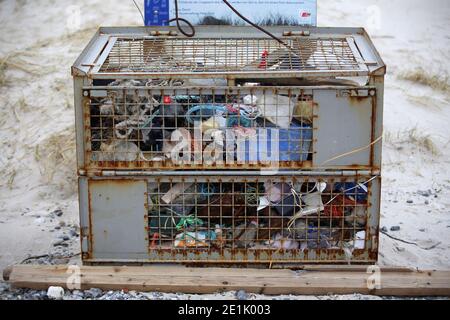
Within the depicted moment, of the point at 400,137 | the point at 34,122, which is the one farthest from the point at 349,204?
the point at 34,122

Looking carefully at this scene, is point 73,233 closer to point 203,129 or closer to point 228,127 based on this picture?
point 203,129

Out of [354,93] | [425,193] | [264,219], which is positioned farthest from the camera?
[425,193]

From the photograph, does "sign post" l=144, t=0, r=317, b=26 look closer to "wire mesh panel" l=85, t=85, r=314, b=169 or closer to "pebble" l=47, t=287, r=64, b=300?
"wire mesh panel" l=85, t=85, r=314, b=169

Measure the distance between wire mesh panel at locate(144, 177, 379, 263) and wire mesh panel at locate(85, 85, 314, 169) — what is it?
4.9 inches

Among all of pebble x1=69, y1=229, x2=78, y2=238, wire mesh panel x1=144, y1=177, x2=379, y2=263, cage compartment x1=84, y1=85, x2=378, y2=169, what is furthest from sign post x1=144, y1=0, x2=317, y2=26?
pebble x1=69, y1=229, x2=78, y2=238

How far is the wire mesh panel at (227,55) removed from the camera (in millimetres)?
4242

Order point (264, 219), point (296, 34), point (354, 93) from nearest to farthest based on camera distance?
1. point (354, 93)
2. point (264, 219)
3. point (296, 34)

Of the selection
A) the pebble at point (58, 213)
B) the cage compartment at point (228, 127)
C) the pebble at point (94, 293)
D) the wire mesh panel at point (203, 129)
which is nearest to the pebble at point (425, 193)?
the cage compartment at point (228, 127)

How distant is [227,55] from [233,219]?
40.7 inches

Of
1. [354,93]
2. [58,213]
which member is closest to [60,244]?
[58,213]

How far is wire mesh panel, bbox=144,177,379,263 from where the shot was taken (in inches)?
165

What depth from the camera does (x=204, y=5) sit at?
17.2 ft

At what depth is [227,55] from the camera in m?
4.52

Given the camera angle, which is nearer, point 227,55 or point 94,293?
point 94,293
